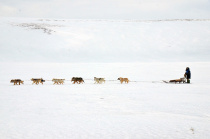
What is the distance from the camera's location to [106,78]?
1823 centimetres

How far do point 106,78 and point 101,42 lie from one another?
57.7 ft

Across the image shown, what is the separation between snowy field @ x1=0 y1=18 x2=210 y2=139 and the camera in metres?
5.77

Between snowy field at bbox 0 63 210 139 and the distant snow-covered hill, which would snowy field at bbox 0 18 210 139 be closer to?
snowy field at bbox 0 63 210 139

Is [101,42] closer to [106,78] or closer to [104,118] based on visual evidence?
[106,78]

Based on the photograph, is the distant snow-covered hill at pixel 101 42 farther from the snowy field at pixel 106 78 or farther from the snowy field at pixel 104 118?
the snowy field at pixel 104 118

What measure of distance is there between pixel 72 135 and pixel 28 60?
24687mm

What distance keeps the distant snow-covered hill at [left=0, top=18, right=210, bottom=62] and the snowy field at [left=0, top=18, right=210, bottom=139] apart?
12 centimetres

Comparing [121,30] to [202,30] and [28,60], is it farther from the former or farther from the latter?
[28,60]

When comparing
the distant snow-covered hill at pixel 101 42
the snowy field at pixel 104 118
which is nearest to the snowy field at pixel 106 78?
the snowy field at pixel 104 118

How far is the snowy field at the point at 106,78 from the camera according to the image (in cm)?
577

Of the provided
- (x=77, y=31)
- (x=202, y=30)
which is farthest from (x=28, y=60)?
(x=202, y=30)

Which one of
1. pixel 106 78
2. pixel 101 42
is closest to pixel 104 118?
pixel 106 78

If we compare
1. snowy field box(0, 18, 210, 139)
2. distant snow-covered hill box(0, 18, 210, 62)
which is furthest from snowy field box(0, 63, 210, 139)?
distant snow-covered hill box(0, 18, 210, 62)

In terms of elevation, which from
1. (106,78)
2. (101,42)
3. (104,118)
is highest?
(101,42)
